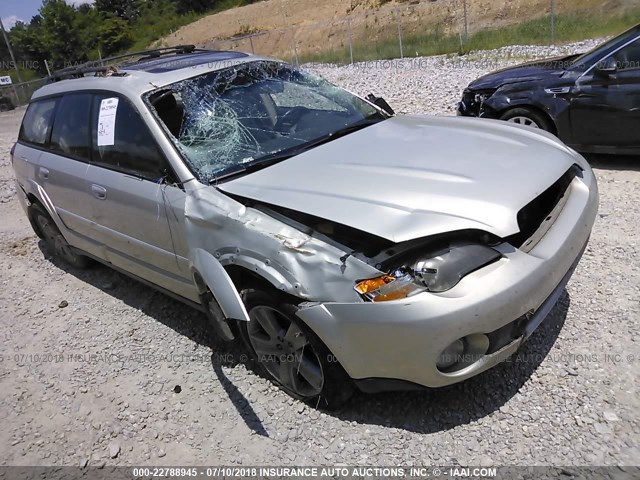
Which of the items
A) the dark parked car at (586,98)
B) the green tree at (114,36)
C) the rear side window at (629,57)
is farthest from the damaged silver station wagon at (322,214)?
the green tree at (114,36)

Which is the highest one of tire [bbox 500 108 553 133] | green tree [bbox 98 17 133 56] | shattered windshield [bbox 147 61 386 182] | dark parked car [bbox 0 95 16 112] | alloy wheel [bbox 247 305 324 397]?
green tree [bbox 98 17 133 56]

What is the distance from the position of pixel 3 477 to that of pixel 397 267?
7.79 ft

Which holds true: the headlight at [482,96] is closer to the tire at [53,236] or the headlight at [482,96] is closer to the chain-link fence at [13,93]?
the tire at [53,236]

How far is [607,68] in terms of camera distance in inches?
204

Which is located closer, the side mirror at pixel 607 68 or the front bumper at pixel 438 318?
the front bumper at pixel 438 318

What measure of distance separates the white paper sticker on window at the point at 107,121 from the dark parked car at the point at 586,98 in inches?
167

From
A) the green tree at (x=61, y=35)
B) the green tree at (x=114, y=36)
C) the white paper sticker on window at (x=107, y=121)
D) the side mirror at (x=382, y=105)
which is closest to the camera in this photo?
the white paper sticker on window at (x=107, y=121)

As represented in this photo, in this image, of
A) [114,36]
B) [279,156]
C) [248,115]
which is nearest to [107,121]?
[248,115]

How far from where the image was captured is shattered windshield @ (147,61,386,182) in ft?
10.2

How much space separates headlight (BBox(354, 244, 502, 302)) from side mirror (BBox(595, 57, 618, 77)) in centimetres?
399

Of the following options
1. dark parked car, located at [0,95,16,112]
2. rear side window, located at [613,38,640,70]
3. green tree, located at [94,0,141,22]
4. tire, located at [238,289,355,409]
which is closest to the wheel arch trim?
tire, located at [238,289,355,409]

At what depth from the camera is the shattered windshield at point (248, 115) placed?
3.10m

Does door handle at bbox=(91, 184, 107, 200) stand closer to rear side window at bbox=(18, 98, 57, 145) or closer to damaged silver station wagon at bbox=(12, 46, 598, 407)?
damaged silver station wagon at bbox=(12, 46, 598, 407)

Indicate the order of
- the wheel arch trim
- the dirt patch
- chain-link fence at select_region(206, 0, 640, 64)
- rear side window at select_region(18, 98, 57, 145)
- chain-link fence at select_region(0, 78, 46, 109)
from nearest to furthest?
the wheel arch trim, rear side window at select_region(18, 98, 57, 145), chain-link fence at select_region(206, 0, 640, 64), the dirt patch, chain-link fence at select_region(0, 78, 46, 109)
